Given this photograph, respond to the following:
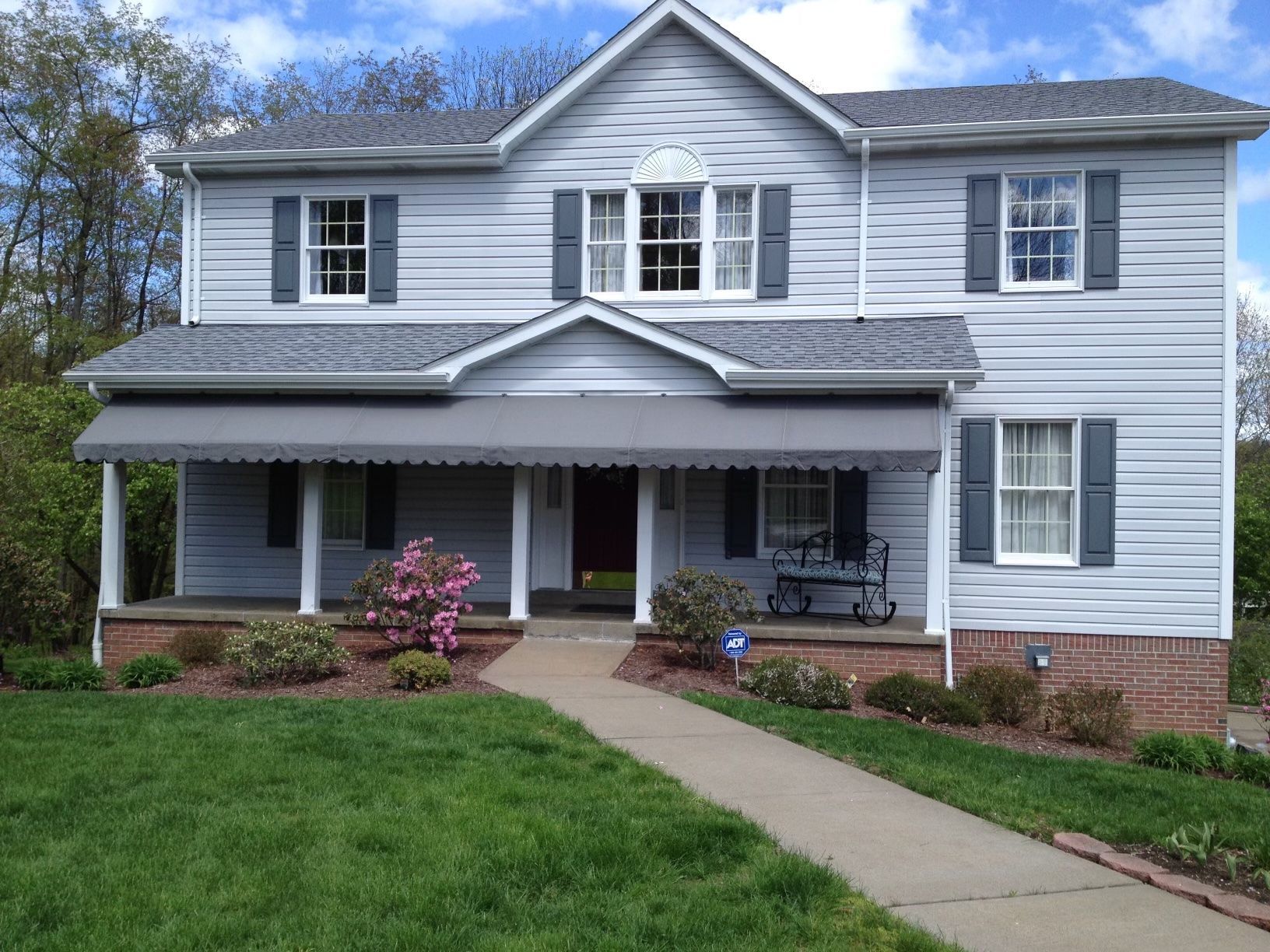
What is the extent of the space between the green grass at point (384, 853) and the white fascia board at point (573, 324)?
557 cm

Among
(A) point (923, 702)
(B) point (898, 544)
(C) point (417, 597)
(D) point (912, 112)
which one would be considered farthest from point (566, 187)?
(A) point (923, 702)

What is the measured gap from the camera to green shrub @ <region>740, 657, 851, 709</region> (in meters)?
10.4

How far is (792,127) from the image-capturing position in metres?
14.1

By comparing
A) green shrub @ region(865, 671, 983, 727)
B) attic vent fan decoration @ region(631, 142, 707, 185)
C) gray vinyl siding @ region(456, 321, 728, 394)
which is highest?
attic vent fan decoration @ region(631, 142, 707, 185)

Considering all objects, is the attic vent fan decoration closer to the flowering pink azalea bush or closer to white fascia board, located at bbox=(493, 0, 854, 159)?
white fascia board, located at bbox=(493, 0, 854, 159)

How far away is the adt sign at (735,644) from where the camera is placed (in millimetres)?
11008

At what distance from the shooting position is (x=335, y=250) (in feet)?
50.1

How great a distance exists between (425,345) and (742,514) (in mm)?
4601

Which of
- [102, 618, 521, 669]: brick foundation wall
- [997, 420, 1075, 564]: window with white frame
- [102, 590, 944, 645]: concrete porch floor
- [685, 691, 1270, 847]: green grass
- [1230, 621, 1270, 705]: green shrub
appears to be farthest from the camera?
[1230, 621, 1270, 705]: green shrub

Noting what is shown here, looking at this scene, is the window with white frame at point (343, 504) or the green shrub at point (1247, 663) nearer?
the window with white frame at point (343, 504)

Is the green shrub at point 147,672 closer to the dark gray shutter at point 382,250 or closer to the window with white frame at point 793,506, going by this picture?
the dark gray shutter at point 382,250

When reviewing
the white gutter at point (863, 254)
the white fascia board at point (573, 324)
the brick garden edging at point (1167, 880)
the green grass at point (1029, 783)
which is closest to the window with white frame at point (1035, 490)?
the white gutter at point (863, 254)

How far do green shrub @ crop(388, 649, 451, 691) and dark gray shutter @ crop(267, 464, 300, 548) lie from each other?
16.6 ft

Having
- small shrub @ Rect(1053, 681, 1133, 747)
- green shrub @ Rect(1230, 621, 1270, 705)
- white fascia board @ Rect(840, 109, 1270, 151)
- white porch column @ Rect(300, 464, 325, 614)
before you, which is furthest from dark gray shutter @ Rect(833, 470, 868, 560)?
green shrub @ Rect(1230, 621, 1270, 705)
